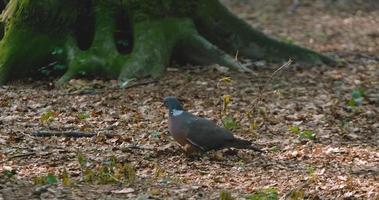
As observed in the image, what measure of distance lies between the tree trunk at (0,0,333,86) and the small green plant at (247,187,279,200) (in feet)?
13.1

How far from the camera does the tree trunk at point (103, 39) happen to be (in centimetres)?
967

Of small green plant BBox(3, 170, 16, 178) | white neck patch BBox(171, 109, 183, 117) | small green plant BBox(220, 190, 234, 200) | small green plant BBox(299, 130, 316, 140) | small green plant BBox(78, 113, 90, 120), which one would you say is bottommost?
small green plant BBox(220, 190, 234, 200)

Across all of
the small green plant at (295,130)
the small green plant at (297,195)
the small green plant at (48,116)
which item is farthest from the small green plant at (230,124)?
the small green plant at (297,195)

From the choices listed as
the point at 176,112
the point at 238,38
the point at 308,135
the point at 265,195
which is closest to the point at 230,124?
the point at 308,135

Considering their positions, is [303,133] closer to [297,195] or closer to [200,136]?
[200,136]

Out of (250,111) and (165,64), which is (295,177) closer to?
A: (250,111)

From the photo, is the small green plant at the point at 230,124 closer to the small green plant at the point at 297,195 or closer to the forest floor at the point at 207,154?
the forest floor at the point at 207,154

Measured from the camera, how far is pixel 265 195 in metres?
5.55

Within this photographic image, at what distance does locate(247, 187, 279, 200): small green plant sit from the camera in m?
5.46


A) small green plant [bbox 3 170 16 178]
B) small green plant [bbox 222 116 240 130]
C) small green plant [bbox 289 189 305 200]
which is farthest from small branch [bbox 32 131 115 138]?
small green plant [bbox 289 189 305 200]

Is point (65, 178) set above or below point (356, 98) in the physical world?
below

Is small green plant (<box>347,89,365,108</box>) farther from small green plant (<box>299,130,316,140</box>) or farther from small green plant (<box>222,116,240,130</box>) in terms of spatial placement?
small green plant (<box>222,116,240,130</box>)

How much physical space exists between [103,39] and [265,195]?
15.8ft

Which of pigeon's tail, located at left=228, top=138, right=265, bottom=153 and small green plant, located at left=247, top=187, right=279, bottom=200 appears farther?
pigeon's tail, located at left=228, top=138, right=265, bottom=153
